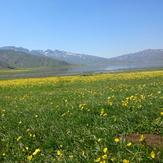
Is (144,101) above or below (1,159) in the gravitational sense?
above

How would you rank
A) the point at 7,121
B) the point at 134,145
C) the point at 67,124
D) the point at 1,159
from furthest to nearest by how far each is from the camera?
the point at 7,121, the point at 67,124, the point at 1,159, the point at 134,145

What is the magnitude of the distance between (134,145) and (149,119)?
2.30 m

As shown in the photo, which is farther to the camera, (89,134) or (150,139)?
(89,134)

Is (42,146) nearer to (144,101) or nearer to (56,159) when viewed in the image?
(56,159)

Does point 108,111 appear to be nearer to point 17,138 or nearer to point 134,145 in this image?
point 17,138

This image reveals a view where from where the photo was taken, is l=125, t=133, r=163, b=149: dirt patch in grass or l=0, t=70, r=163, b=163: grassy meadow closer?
l=0, t=70, r=163, b=163: grassy meadow

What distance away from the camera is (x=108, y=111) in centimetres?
1098

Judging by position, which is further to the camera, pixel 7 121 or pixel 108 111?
pixel 7 121

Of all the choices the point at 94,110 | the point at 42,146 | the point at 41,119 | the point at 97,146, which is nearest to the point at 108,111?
the point at 94,110

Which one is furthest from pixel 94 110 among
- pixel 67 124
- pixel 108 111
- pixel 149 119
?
pixel 149 119

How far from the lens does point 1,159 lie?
8.59 meters

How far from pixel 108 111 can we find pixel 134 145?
13.0 feet

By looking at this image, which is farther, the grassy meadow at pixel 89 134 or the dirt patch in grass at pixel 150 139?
the dirt patch in grass at pixel 150 139

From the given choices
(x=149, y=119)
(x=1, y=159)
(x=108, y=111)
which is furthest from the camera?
(x=108, y=111)
